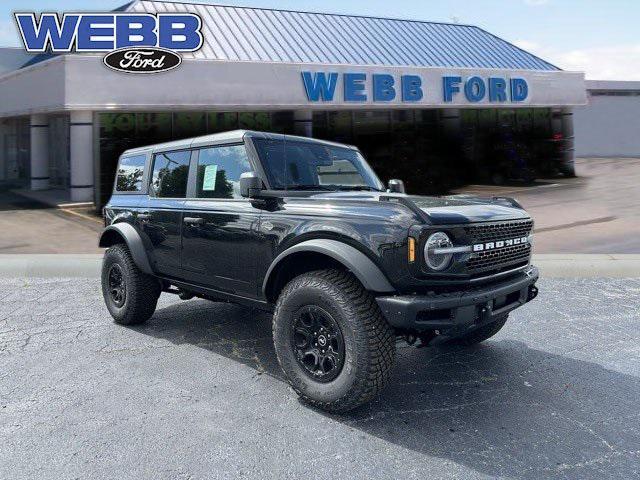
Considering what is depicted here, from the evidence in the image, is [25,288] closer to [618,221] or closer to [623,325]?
[623,325]

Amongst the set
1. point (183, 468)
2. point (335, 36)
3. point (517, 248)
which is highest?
point (335, 36)

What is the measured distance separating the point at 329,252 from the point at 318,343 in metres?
0.66

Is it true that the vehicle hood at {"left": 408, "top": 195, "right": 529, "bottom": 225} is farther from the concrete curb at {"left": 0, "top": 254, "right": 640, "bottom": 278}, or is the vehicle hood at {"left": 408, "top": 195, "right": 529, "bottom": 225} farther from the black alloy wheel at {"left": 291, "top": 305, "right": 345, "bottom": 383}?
the concrete curb at {"left": 0, "top": 254, "right": 640, "bottom": 278}

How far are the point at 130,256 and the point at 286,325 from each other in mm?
2583

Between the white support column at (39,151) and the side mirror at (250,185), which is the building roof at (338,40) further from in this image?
the side mirror at (250,185)

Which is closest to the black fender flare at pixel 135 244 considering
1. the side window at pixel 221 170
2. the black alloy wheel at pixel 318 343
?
the side window at pixel 221 170

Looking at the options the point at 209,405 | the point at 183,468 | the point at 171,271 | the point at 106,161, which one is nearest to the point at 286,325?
the point at 209,405

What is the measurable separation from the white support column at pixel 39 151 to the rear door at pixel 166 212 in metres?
20.6

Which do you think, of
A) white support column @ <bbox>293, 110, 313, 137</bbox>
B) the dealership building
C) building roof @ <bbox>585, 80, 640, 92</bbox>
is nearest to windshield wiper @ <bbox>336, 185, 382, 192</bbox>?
the dealership building

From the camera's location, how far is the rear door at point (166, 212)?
538 centimetres

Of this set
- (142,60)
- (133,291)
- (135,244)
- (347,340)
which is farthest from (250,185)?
(142,60)

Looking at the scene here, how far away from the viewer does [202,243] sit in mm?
5027

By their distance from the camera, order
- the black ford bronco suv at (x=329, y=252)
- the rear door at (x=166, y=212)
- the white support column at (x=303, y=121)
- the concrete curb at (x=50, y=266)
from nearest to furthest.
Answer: the black ford bronco suv at (x=329, y=252), the rear door at (x=166, y=212), the concrete curb at (x=50, y=266), the white support column at (x=303, y=121)

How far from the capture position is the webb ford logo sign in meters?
18.5
